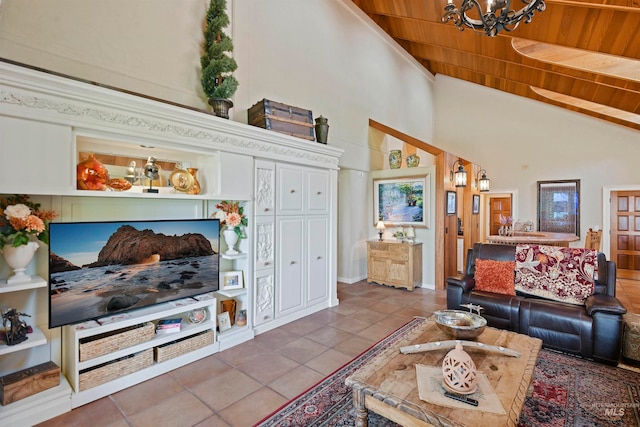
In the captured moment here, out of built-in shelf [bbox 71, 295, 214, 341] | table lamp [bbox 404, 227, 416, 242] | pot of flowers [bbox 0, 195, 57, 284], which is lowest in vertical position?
built-in shelf [bbox 71, 295, 214, 341]

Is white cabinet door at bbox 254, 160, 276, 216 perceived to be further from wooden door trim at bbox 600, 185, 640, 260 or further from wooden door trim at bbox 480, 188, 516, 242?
wooden door trim at bbox 600, 185, 640, 260

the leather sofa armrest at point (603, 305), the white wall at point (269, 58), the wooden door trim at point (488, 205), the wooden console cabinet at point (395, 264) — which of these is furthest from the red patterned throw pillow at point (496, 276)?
the wooden door trim at point (488, 205)

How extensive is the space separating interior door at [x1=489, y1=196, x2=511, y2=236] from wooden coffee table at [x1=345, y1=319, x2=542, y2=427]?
21.7ft

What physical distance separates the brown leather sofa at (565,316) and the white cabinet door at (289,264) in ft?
6.43

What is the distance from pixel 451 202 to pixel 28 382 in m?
5.99

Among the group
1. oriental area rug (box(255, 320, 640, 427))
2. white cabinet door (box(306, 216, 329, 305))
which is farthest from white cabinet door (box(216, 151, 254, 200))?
oriental area rug (box(255, 320, 640, 427))

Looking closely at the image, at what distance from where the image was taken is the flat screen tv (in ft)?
7.33

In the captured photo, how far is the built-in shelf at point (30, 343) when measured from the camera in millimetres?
1948

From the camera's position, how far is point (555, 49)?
5.14 metres

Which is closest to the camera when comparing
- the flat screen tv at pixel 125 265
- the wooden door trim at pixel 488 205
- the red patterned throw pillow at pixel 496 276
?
the flat screen tv at pixel 125 265

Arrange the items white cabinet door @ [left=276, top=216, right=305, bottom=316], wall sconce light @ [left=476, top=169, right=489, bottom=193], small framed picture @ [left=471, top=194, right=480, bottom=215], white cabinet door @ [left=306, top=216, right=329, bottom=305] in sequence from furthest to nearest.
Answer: wall sconce light @ [left=476, top=169, right=489, bottom=193] < small framed picture @ [left=471, top=194, right=480, bottom=215] < white cabinet door @ [left=306, top=216, right=329, bottom=305] < white cabinet door @ [left=276, top=216, right=305, bottom=316]

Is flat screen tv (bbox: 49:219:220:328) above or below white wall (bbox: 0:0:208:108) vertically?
below

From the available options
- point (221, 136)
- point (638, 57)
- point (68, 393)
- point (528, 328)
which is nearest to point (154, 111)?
point (221, 136)

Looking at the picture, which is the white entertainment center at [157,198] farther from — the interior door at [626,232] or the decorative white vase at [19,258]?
the interior door at [626,232]
